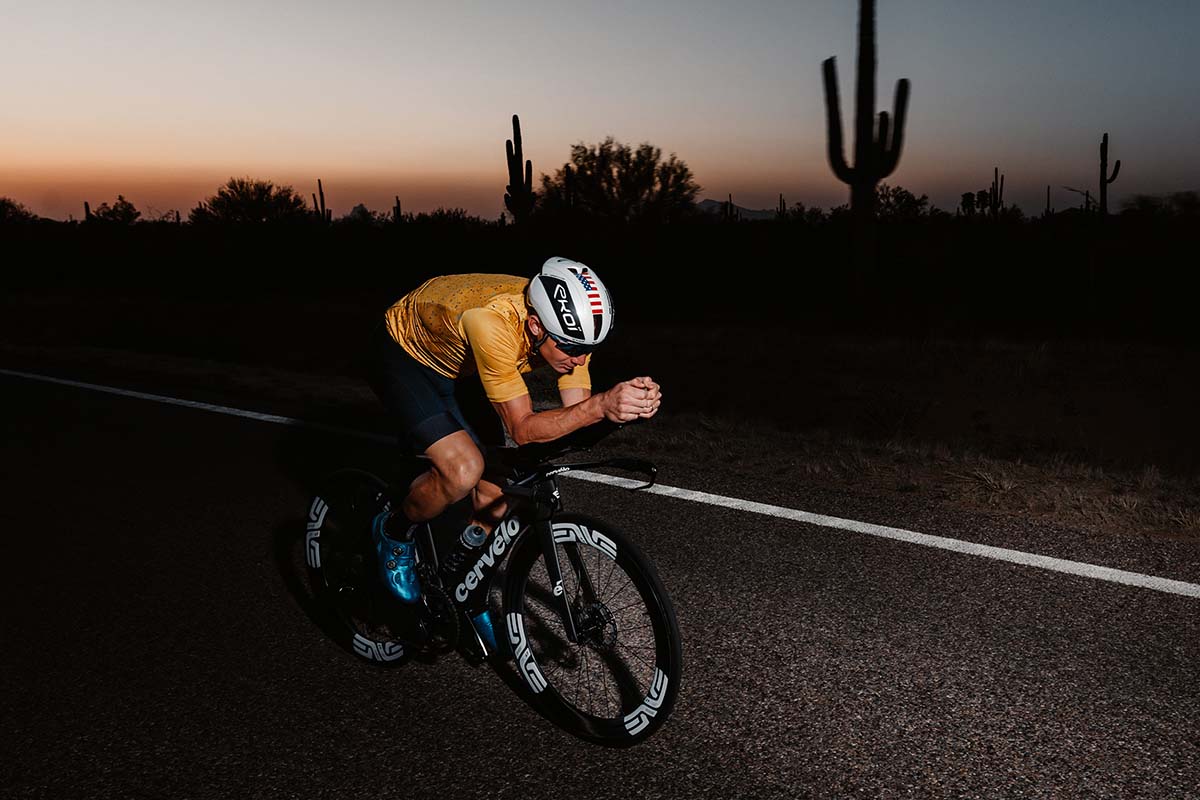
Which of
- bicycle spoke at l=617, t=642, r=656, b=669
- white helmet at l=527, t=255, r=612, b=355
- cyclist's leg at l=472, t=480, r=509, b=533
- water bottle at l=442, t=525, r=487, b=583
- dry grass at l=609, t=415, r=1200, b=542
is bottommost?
dry grass at l=609, t=415, r=1200, b=542

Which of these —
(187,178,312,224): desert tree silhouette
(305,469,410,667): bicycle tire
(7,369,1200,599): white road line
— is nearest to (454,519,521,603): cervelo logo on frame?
(305,469,410,667): bicycle tire

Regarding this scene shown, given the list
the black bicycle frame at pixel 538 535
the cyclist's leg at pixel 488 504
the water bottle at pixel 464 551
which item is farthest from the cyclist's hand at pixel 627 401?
the cyclist's leg at pixel 488 504

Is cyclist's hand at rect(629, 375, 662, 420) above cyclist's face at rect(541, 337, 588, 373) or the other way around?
the other way around

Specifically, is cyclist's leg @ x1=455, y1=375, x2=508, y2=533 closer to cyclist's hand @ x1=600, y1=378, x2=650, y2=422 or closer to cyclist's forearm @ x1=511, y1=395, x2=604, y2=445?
cyclist's forearm @ x1=511, y1=395, x2=604, y2=445

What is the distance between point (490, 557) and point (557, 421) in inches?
25.8

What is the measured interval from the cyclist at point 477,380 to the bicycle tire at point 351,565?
0.59 feet

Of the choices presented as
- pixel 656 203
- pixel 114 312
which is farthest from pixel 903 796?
pixel 656 203

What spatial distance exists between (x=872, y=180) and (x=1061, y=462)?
14303 millimetres

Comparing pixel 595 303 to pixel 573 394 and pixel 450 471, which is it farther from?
pixel 450 471

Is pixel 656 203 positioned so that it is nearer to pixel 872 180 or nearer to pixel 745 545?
pixel 872 180

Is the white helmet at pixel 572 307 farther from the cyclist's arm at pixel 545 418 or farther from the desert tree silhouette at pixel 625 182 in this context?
the desert tree silhouette at pixel 625 182

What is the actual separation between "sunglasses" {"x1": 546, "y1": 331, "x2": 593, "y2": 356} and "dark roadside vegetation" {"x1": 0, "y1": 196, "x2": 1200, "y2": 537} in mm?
3541

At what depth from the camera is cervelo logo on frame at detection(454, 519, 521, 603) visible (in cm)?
343

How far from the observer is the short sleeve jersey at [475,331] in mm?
3355
